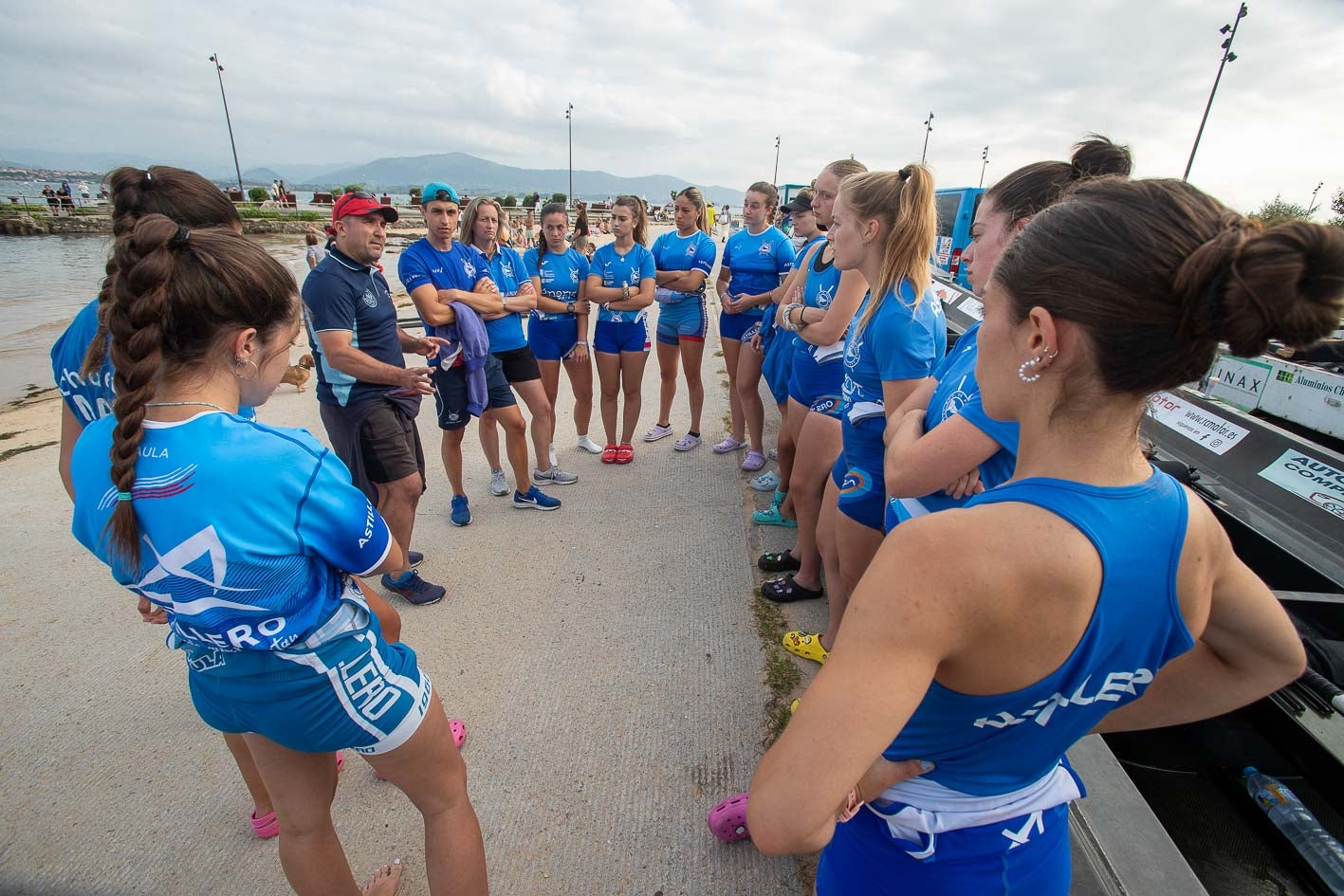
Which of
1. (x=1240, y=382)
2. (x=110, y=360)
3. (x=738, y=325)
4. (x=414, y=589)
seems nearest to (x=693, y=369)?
(x=738, y=325)

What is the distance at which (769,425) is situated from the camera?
6039 mm

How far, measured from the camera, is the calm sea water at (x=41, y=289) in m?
8.52

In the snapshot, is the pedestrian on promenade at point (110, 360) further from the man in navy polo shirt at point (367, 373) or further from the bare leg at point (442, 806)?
the man in navy polo shirt at point (367, 373)

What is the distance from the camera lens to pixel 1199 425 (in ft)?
12.1

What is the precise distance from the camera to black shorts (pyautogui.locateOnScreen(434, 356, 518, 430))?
3.92m

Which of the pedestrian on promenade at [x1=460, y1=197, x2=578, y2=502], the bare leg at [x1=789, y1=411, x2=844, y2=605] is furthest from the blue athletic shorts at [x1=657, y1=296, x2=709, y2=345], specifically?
the bare leg at [x1=789, y1=411, x2=844, y2=605]

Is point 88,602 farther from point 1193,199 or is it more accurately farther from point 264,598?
point 1193,199

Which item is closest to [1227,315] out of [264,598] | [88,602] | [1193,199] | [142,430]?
[1193,199]

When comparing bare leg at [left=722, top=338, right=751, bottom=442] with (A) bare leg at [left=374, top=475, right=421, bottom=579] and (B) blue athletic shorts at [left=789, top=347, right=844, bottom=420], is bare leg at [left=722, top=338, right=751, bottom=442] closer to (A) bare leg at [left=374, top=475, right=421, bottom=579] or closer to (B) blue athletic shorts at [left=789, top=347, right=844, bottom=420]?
(B) blue athletic shorts at [left=789, top=347, right=844, bottom=420]

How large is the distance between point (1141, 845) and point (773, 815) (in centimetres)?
143

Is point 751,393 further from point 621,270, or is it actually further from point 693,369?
point 621,270

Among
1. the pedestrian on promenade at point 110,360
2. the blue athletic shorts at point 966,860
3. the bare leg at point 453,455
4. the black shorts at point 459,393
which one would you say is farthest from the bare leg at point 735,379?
the blue athletic shorts at point 966,860

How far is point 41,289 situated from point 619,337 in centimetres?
2054

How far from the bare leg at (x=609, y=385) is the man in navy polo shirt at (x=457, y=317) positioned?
1069mm
